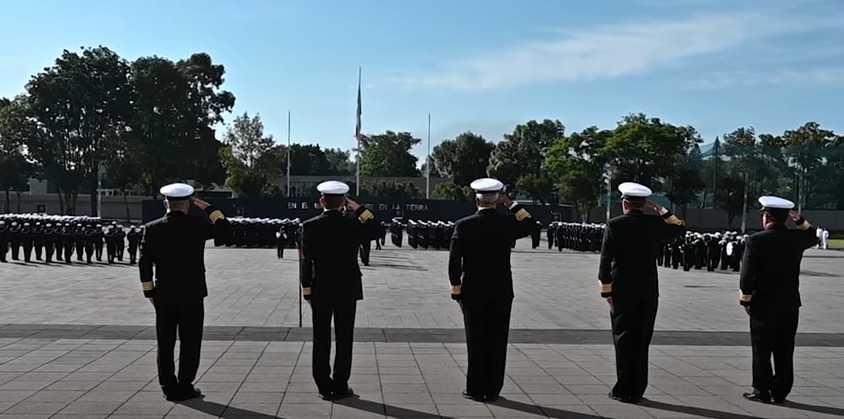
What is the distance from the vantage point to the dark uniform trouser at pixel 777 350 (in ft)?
23.6

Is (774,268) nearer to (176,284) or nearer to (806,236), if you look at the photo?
(806,236)

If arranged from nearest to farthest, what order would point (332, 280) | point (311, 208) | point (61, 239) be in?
point (332, 280)
point (61, 239)
point (311, 208)

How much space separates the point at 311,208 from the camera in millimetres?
50438

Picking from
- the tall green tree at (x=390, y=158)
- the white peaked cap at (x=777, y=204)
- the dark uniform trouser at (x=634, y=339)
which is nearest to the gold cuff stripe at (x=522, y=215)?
the dark uniform trouser at (x=634, y=339)

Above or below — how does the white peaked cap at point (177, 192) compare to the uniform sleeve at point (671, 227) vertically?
above

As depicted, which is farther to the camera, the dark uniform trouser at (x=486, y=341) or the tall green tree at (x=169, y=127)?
the tall green tree at (x=169, y=127)

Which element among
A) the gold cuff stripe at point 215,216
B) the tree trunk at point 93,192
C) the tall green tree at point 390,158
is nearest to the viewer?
the gold cuff stripe at point 215,216

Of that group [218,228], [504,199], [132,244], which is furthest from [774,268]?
[132,244]

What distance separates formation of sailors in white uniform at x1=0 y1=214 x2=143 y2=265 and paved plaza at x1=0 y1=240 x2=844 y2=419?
731 cm

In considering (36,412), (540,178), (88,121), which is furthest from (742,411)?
(540,178)

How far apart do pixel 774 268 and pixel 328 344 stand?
386 centimetres

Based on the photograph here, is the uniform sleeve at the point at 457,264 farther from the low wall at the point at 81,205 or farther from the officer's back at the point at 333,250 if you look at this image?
the low wall at the point at 81,205

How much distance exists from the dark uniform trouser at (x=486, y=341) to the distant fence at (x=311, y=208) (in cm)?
4279

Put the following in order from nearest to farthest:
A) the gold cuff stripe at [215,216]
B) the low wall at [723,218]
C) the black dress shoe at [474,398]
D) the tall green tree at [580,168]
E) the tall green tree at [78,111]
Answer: the black dress shoe at [474,398] < the gold cuff stripe at [215,216] < the tall green tree at [78,111] < the tall green tree at [580,168] < the low wall at [723,218]
